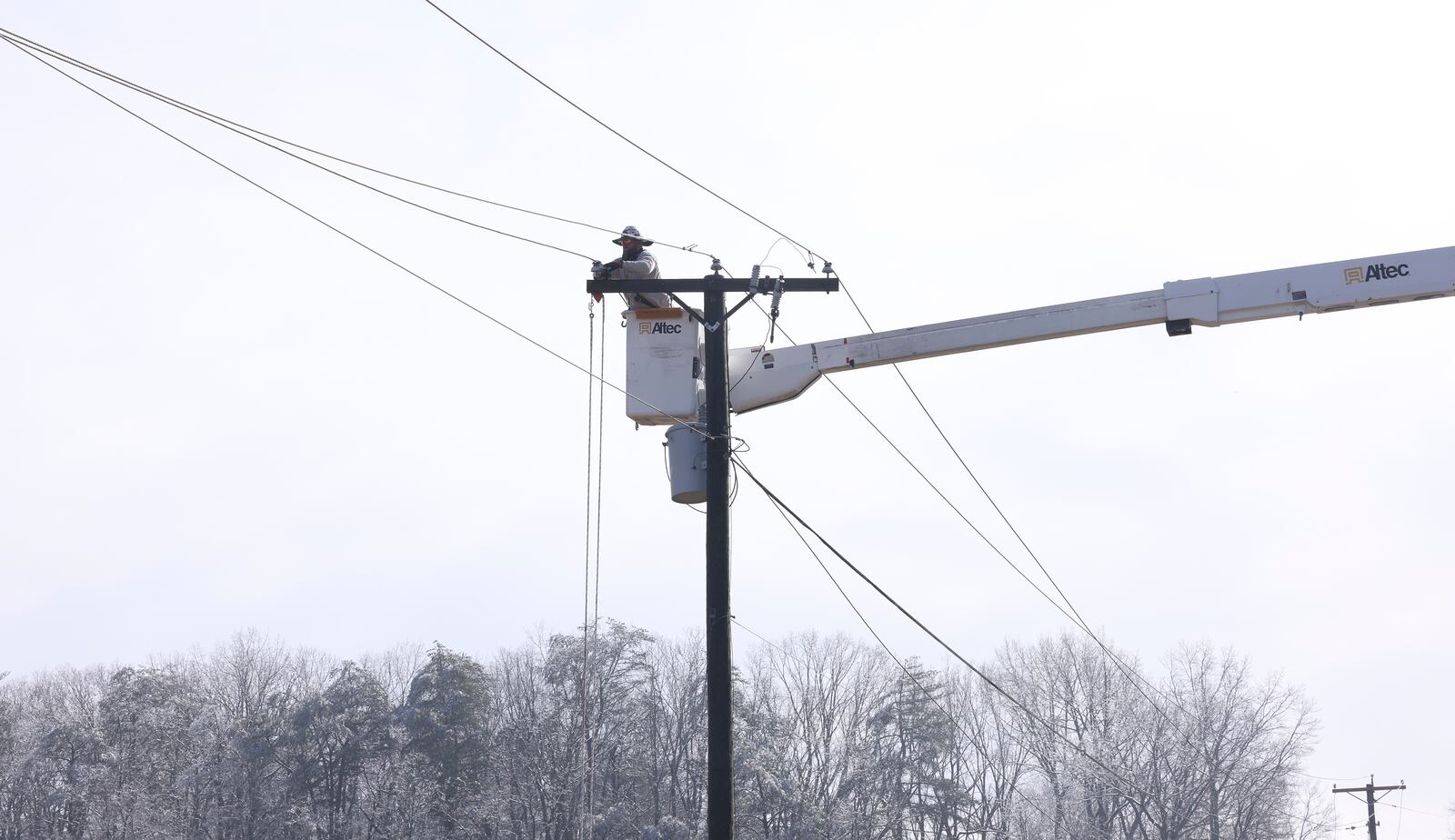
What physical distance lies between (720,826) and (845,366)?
4.61 meters

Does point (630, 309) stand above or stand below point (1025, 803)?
above

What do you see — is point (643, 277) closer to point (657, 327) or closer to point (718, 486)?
point (657, 327)

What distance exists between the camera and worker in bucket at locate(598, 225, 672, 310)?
14.1m

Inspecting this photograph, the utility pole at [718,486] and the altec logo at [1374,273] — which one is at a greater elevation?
the altec logo at [1374,273]

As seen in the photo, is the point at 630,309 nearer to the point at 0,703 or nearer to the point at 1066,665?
the point at 1066,665

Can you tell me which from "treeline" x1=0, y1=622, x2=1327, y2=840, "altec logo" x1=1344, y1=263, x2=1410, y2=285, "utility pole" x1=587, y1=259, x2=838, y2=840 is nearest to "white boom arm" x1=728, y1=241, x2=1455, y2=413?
"altec logo" x1=1344, y1=263, x2=1410, y2=285

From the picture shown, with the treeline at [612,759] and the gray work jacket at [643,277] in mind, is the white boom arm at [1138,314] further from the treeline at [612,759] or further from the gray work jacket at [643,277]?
the treeline at [612,759]

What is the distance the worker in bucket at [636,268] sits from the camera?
46.4 ft

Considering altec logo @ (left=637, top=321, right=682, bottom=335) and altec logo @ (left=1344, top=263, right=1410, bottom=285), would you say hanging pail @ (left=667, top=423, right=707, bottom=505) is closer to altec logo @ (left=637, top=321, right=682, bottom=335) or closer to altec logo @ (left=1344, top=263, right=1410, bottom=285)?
altec logo @ (left=637, top=321, right=682, bottom=335)

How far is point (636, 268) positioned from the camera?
1416cm

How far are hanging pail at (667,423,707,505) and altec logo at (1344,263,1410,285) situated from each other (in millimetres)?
6193

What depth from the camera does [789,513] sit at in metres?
14.6

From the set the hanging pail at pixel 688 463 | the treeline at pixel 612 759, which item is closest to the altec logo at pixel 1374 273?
the hanging pail at pixel 688 463

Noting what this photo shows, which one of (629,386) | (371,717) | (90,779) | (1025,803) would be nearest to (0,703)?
(90,779)
